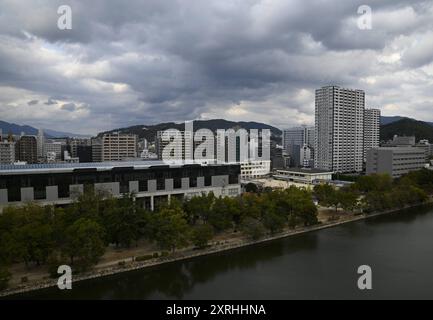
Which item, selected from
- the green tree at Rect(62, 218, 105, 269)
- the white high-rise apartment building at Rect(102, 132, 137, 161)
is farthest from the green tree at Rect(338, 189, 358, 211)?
the white high-rise apartment building at Rect(102, 132, 137, 161)

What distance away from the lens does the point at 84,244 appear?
24.3 ft

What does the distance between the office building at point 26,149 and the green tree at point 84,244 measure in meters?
30.5

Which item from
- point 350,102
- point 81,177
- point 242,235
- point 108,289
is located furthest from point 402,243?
point 350,102

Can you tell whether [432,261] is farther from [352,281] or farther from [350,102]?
[350,102]

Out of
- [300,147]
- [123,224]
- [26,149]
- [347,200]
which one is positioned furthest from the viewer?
[300,147]

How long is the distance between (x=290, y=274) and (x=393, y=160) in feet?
61.5

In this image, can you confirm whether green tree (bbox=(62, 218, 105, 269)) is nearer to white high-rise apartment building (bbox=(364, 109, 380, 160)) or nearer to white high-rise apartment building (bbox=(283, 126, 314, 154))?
white high-rise apartment building (bbox=(364, 109, 380, 160))

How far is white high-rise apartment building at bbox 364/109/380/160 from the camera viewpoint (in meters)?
32.1

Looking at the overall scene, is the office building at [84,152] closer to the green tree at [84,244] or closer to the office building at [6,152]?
the office building at [6,152]

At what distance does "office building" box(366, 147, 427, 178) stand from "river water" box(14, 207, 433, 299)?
13582 millimetres

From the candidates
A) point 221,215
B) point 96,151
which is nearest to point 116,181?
point 221,215

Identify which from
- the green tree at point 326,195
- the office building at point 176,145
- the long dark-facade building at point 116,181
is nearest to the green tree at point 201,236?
the long dark-facade building at point 116,181

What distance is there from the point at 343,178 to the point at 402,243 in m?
14.9

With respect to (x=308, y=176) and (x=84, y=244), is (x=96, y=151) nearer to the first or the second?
(x=308, y=176)
